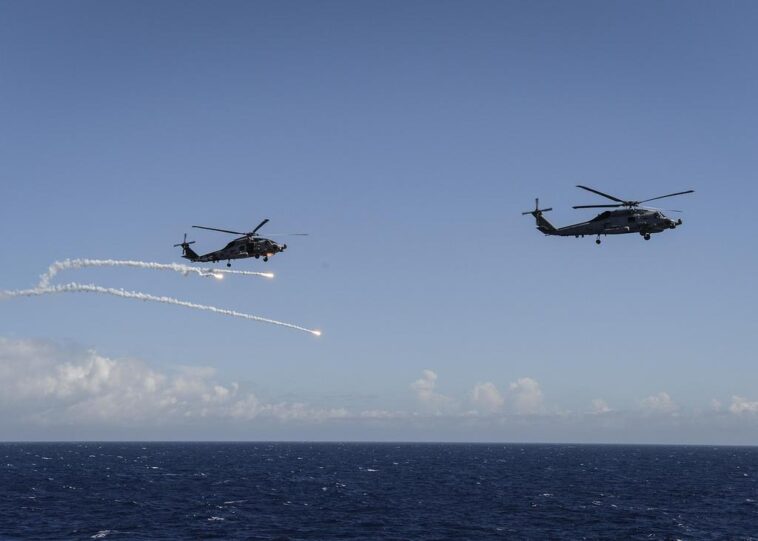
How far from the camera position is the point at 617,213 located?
2598 inches

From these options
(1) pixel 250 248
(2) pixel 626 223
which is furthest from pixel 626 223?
(1) pixel 250 248

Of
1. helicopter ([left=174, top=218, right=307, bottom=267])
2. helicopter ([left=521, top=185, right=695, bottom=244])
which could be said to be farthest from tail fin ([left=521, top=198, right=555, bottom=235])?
helicopter ([left=174, top=218, right=307, bottom=267])

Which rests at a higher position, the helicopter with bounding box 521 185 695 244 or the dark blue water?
the helicopter with bounding box 521 185 695 244

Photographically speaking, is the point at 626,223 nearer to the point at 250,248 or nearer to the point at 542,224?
the point at 542,224

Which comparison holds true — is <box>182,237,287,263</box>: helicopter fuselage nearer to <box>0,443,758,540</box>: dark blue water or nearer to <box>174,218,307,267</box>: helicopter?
<box>174,218,307,267</box>: helicopter

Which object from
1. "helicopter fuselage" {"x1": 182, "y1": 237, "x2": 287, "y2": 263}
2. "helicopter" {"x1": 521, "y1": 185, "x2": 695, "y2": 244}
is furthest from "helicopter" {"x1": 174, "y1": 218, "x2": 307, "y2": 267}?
"helicopter" {"x1": 521, "y1": 185, "x2": 695, "y2": 244}

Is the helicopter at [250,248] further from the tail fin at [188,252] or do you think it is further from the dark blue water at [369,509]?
the dark blue water at [369,509]

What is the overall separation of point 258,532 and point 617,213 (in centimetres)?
7045

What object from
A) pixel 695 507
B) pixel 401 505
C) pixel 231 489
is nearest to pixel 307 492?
pixel 231 489

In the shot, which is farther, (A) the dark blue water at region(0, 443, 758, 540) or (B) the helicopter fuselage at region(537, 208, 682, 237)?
(A) the dark blue water at region(0, 443, 758, 540)

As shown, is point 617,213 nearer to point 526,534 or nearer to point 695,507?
point 526,534

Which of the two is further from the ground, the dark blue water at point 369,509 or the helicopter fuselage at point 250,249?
the helicopter fuselage at point 250,249

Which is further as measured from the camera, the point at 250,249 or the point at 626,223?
the point at 250,249

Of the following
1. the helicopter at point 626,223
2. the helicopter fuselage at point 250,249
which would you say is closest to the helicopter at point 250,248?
the helicopter fuselage at point 250,249
